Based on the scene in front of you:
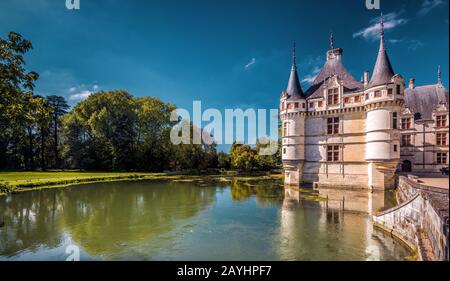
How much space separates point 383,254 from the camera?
21.9ft

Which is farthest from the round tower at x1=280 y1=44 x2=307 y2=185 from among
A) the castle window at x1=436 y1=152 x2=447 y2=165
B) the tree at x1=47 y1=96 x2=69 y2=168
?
the tree at x1=47 y1=96 x2=69 y2=168

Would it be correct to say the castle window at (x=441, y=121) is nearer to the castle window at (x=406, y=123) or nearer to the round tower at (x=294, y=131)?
the castle window at (x=406, y=123)

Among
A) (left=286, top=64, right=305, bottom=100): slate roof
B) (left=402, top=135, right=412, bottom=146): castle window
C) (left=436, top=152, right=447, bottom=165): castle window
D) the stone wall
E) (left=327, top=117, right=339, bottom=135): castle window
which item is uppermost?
(left=286, top=64, right=305, bottom=100): slate roof

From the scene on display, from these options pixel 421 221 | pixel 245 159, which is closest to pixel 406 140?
pixel 421 221

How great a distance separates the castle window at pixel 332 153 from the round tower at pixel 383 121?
8.29 ft

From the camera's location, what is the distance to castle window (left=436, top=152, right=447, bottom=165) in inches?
753

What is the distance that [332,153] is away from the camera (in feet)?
64.7

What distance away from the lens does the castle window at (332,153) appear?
1953 cm

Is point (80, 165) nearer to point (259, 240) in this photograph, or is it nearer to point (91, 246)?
point (91, 246)

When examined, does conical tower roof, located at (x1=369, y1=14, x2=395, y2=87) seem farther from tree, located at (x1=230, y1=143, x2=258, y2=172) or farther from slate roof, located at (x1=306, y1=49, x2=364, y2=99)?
tree, located at (x1=230, y1=143, x2=258, y2=172)

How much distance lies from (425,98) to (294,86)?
12190mm
